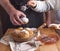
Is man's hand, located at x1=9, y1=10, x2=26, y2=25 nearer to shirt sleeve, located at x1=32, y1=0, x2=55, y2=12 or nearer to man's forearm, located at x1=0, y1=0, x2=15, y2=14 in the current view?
man's forearm, located at x1=0, y1=0, x2=15, y2=14

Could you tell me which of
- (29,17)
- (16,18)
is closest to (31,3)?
(29,17)

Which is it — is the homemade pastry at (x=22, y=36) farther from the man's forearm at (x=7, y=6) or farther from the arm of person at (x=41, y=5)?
the arm of person at (x=41, y=5)

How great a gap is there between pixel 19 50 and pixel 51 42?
0.22 meters

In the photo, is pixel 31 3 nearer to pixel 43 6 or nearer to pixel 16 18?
pixel 43 6

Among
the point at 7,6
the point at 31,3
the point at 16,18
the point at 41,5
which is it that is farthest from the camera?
the point at 41,5

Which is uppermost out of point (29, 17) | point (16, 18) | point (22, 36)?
point (16, 18)

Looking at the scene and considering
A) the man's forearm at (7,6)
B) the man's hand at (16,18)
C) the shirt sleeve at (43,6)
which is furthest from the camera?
the shirt sleeve at (43,6)

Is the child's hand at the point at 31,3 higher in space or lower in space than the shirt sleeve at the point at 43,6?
higher

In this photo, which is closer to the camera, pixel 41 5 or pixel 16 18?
pixel 16 18

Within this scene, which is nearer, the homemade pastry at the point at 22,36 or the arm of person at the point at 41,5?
the homemade pastry at the point at 22,36

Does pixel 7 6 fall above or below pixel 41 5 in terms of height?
above

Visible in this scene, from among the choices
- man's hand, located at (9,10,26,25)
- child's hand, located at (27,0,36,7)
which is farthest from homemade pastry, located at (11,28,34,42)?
child's hand, located at (27,0,36,7)

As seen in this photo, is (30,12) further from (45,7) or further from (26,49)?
(26,49)

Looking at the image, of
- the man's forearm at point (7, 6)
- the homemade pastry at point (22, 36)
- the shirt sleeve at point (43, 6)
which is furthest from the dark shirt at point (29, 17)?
the homemade pastry at point (22, 36)
